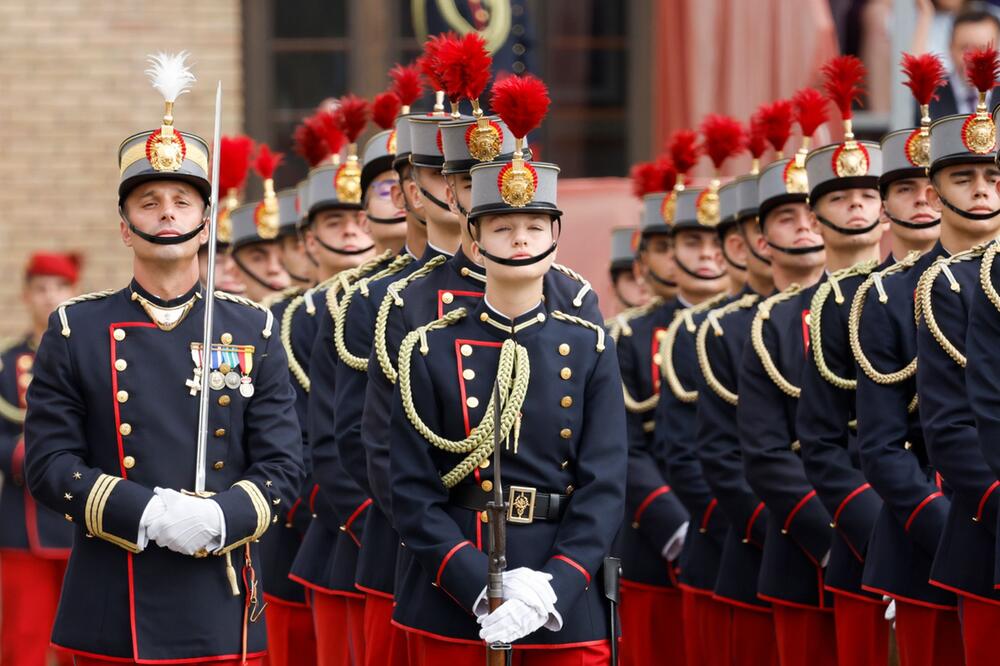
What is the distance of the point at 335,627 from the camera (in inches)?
272

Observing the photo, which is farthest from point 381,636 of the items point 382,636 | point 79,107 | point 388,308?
point 79,107

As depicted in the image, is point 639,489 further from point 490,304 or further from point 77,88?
point 77,88

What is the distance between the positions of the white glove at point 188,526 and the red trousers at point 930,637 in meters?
1.98

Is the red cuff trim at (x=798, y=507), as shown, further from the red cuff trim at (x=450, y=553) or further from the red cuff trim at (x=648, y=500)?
the red cuff trim at (x=450, y=553)

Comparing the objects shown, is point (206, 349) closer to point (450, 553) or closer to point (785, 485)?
point (450, 553)

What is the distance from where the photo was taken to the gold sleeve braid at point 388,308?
17.9 ft

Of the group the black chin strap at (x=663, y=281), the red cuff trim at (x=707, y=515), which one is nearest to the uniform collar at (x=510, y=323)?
the red cuff trim at (x=707, y=515)

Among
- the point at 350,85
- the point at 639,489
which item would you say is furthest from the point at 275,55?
the point at 639,489

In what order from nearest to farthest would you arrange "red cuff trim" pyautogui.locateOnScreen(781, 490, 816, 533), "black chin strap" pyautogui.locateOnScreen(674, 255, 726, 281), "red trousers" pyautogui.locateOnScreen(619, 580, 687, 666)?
"red cuff trim" pyautogui.locateOnScreen(781, 490, 816, 533) → "red trousers" pyautogui.locateOnScreen(619, 580, 687, 666) → "black chin strap" pyautogui.locateOnScreen(674, 255, 726, 281)

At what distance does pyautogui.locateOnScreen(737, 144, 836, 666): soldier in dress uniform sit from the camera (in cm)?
668

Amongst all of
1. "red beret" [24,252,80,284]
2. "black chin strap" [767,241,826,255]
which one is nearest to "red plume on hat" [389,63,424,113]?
"black chin strap" [767,241,826,255]

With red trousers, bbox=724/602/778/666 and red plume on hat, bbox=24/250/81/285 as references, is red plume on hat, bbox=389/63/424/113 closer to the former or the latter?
red trousers, bbox=724/602/778/666

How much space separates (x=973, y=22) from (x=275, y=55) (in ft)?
14.0

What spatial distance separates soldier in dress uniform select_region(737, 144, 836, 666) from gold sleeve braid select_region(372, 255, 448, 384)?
54.3 inches
